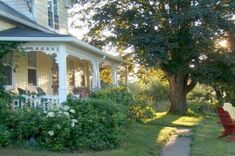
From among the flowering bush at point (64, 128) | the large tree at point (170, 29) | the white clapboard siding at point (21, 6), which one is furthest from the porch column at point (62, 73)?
the large tree at point (170, 29)

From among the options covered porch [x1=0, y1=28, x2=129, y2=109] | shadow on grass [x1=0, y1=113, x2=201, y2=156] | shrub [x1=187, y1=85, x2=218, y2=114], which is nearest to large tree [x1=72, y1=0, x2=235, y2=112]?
covered porch [x1=0, y1=28, x2=129, y2=109]

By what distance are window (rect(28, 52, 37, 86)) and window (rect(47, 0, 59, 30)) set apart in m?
2.98

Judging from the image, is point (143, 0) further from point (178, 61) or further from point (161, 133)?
point (161, 133)

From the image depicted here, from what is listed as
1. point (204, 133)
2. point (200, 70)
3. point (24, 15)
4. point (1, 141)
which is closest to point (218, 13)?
point (200, 70)

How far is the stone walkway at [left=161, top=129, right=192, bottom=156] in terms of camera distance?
12188mm

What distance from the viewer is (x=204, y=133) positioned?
1738 cm

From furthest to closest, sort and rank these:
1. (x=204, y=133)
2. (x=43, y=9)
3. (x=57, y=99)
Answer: (x=43, y=9) < (x=204, y=133) < (x=57, y=99)

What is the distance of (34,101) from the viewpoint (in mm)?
13539

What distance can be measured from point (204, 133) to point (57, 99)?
22.3 ft

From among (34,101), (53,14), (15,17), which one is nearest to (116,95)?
(34,101)

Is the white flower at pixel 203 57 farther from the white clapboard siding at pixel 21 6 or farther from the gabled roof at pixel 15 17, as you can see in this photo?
the white clapboard siding at pixel 21 6

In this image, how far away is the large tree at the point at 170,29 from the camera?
23766 millimetres

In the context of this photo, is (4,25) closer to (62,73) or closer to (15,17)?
(15,17)

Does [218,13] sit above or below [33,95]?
above
